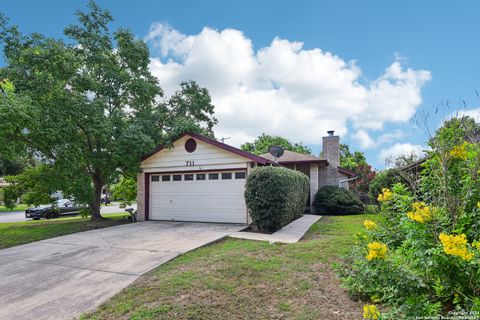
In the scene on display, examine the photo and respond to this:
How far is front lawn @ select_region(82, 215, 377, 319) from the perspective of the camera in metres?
3.65

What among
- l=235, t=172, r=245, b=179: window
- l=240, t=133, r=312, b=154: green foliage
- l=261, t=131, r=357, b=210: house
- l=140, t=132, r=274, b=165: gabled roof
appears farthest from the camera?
l=240, t=133, r=312, b=154: green foliage

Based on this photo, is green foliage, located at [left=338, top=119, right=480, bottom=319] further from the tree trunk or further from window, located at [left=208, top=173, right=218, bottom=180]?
the tree trunk

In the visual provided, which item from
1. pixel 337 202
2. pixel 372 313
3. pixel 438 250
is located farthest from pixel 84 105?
pixel 337 202

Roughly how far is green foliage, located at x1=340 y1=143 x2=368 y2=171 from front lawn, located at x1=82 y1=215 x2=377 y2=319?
88.3 feet

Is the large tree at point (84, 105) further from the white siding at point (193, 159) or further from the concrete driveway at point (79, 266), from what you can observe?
the concrete driveway at point (79, 266)

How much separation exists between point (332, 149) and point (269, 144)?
2277cm

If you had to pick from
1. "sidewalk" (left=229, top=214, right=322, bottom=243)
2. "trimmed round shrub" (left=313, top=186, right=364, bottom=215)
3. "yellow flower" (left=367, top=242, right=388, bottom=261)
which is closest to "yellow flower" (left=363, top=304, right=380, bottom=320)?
"yellow flower" (left=367, top=242, right=388, bottom=261)

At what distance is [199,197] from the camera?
11.9 meters

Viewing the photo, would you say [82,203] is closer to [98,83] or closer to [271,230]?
[98,83]

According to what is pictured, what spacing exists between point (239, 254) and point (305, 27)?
8059 millimetres

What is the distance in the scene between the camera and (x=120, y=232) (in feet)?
31.6

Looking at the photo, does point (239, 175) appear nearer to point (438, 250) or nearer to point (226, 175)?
point (226, 175)

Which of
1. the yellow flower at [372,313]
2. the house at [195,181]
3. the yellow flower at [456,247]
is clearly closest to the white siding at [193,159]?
the house at [195,181]

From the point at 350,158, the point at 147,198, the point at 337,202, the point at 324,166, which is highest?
the point at 350,158
